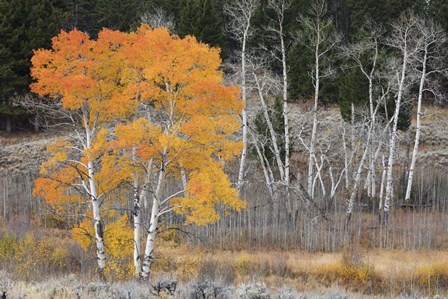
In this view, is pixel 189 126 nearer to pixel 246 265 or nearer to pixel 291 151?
pixel 246 265

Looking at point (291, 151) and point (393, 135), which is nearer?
point (393, 135)

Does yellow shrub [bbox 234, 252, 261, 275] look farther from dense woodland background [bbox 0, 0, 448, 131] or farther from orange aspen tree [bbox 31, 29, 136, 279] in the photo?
dense woodland background [bbox 0, 0, 448, 131]

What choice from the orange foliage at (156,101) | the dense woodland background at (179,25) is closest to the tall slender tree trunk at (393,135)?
the dense woodland background at (179,25)

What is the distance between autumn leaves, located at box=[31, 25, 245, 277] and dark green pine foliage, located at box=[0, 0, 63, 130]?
708 inches

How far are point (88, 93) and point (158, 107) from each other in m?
2.47

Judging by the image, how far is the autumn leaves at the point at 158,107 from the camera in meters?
16.1

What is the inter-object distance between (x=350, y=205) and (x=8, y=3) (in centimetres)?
2793

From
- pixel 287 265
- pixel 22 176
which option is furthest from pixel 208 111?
pixel 22 176

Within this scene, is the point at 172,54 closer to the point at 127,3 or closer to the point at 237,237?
the point at 237,237

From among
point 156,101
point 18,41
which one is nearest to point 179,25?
point 18,41

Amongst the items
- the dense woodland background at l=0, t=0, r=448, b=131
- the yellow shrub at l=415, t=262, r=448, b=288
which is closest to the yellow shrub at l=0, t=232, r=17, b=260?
the dense woodland background at l=0, t=0, r=448, b=131

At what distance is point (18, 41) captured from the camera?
35906 millimetres

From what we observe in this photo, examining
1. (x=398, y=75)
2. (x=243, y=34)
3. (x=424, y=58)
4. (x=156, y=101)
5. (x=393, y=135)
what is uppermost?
(x=243, y=34)

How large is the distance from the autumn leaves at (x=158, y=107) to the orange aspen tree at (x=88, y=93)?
4 cm
